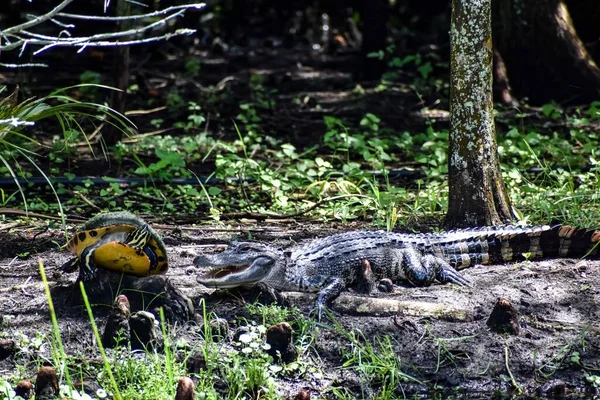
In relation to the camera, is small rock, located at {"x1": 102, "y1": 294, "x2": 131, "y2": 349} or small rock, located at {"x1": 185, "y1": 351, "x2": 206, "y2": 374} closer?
small rock, located at {"x1": 185, "y1": 351, "x2": 206, "y2": 374}

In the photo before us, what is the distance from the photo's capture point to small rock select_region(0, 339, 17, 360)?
4.71m

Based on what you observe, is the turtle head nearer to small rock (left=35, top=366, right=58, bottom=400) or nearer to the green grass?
small rock (left=35, top=366, right=58, bottom=400)

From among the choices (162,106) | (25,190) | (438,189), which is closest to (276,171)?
(438,189)

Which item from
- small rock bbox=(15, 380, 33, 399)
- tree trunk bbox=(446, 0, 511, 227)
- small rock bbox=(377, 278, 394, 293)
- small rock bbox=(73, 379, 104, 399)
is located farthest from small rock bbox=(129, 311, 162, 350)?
tree trunk bbox=(446, 0, 511, 227)

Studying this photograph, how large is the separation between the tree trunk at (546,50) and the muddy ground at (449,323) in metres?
4.68

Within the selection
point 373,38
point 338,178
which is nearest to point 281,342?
point 338,178

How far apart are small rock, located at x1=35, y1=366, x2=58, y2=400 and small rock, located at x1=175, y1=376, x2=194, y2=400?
615mm

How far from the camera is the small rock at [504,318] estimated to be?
16.8 ft

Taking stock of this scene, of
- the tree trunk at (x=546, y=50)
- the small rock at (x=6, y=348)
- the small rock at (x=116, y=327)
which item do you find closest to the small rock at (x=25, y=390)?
the small rock at (x=6, y=348)

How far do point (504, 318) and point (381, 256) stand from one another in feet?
3.71

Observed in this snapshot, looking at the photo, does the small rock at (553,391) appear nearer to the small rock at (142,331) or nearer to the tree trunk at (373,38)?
the small rock at (142,331)

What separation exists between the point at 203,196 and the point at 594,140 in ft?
13.1

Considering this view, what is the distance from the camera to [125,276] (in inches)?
209

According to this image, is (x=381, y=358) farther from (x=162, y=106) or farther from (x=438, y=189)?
(x=162, y=106)
